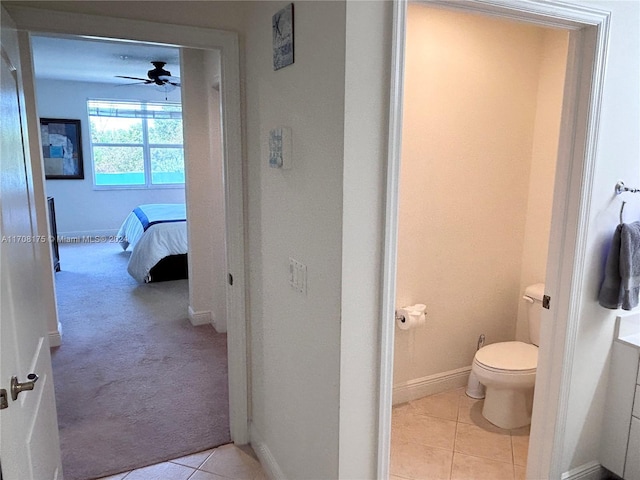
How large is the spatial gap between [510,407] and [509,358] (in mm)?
274

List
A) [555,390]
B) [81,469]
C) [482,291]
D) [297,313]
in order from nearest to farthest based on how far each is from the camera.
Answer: [297,313] < [555,390] < [81,469] < [482,291]

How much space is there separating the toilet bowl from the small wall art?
6.08 ft

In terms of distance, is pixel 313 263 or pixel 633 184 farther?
pixel 633 184

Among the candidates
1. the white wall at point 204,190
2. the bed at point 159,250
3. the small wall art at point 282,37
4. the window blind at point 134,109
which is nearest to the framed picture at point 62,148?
the window blind at point 134,109

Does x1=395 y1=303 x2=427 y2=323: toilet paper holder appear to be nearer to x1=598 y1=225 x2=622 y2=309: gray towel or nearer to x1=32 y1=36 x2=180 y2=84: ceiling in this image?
x1=598 y1=225 x2=622 y2=309: gray towel

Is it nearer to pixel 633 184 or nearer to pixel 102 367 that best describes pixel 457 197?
pixel 633 184

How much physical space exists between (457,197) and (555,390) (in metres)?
1.22

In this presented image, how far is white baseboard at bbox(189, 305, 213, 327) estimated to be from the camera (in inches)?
165

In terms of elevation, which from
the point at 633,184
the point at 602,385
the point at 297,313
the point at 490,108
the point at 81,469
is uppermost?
the point at 490,108

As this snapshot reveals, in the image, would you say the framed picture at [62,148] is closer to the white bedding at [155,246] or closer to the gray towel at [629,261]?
the white bedding at [155,246]

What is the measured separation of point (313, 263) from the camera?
1.64 metres

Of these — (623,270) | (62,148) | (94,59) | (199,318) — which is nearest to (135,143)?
(62,148)

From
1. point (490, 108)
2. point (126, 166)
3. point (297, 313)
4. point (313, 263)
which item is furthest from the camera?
point (126, 166)

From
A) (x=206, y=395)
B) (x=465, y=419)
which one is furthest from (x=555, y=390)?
(x=206, y=395)
